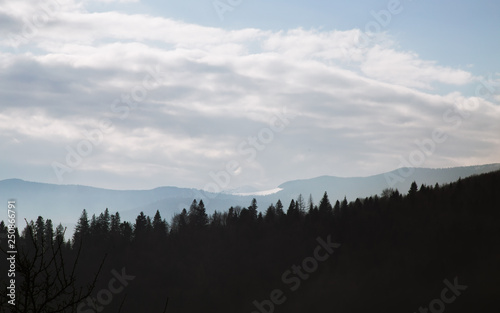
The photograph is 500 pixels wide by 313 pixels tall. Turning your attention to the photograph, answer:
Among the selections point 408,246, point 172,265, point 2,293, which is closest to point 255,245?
point 172,265

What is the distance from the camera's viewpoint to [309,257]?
156 metres

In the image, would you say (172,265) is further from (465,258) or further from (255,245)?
(465,258)

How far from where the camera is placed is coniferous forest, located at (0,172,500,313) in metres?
132

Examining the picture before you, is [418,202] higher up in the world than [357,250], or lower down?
higher up

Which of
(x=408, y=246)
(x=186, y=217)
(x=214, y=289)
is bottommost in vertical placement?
(x=214, y=289)

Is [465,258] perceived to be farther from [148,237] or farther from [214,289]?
[148,237]

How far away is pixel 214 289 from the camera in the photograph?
5886 inches

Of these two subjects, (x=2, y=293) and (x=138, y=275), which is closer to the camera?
(x=2, y=293)

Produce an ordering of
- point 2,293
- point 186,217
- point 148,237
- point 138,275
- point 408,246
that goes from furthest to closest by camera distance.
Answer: point 186,217 < point 148,237 < point 138,275 < point 408,246 < point 2,293

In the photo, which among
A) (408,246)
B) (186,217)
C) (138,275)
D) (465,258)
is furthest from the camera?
(186,217)

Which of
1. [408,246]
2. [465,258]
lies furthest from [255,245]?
[465,258]

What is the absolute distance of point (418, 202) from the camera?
6427 inches

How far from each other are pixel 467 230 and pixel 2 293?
149 metres

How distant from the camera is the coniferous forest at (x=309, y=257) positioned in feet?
433
